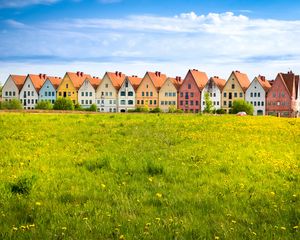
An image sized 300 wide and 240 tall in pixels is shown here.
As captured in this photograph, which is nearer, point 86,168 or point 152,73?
point 86,168

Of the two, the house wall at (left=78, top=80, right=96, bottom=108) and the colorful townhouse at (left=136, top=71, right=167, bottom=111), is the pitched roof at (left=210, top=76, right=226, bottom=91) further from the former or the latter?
the house wall at (left=78, top=80, right=96, bottom=108)

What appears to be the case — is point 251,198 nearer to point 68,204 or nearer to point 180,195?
point 180,195

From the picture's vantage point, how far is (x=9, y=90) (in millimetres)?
133750

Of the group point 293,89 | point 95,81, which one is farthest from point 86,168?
point 95,81

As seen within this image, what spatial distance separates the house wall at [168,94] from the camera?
119062 mm

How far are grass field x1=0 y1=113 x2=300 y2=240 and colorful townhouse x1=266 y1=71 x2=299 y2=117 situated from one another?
91.0m

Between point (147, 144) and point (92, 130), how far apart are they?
494 centimetres

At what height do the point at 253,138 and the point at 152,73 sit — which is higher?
the point at 152,73

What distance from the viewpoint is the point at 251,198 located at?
425 inches

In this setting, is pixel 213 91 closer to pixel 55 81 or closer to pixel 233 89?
pixel 233 89

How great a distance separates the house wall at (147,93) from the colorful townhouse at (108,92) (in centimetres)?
666

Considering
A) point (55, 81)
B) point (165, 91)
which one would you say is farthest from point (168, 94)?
point (55, 81)

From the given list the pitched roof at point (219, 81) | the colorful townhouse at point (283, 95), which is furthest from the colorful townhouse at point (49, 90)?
the colorful townhouse at point (283, 95)

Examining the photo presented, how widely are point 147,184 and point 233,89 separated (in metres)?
106
